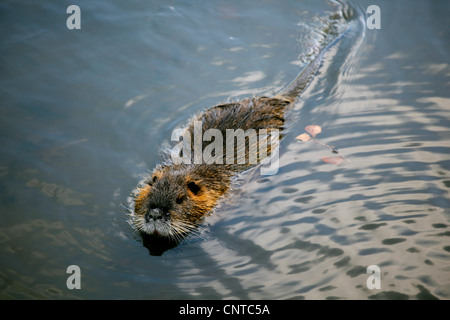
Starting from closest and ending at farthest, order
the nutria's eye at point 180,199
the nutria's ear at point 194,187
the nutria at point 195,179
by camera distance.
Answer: the nutria at point 195,179 < the nutria's eye at point 180,199 < the nutria's ear at point 194,187

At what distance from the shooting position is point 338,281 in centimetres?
369

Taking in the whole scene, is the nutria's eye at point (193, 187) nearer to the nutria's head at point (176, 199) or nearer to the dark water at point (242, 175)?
the nutria's head at point (176, 199)

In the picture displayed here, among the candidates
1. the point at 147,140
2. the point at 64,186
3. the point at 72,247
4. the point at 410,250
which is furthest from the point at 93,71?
the point at 410,250

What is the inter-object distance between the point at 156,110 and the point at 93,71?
115 centimetres

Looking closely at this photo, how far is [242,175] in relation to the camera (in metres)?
4.80

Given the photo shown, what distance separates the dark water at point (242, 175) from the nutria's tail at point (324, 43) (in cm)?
16

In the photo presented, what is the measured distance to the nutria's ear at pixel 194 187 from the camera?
14.2 feet

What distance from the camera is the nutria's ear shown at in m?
4.34
